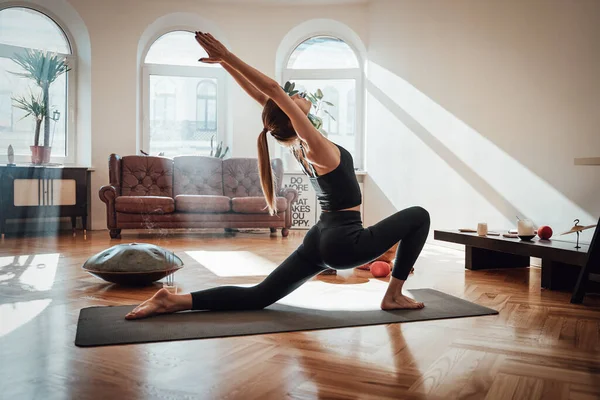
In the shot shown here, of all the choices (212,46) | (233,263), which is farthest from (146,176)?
(212,46)

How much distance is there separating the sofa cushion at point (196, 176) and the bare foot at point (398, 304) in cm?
438

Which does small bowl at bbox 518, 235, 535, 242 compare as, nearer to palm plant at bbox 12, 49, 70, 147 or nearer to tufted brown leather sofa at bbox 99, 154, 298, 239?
tufted brown leather sofa at bbox 99, 154, 298, 239

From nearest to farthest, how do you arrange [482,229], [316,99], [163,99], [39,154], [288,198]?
1. [482,229]
2. [39,154]
3. [288,198]
4. [316,99]
5. [163,99]

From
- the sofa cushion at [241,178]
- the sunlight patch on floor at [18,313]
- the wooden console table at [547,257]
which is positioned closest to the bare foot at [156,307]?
the sunlight patch on floor at [18,313]

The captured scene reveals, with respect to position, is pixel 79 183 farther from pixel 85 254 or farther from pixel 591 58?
pixel 591 58

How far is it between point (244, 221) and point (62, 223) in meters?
2.35

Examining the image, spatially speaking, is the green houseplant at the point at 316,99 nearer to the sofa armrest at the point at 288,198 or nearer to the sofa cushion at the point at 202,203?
the sofa armrest at the point at 288,198

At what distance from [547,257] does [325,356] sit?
187cm

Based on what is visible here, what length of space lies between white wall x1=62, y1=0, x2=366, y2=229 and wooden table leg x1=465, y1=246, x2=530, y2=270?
397cm

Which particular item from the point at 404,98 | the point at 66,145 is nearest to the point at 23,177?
the point at 66,145

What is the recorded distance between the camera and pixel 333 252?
217 centimetres

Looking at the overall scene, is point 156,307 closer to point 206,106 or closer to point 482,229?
point 482,229

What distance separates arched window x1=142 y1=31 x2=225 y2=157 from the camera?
7359mm

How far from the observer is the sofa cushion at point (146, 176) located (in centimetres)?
632
